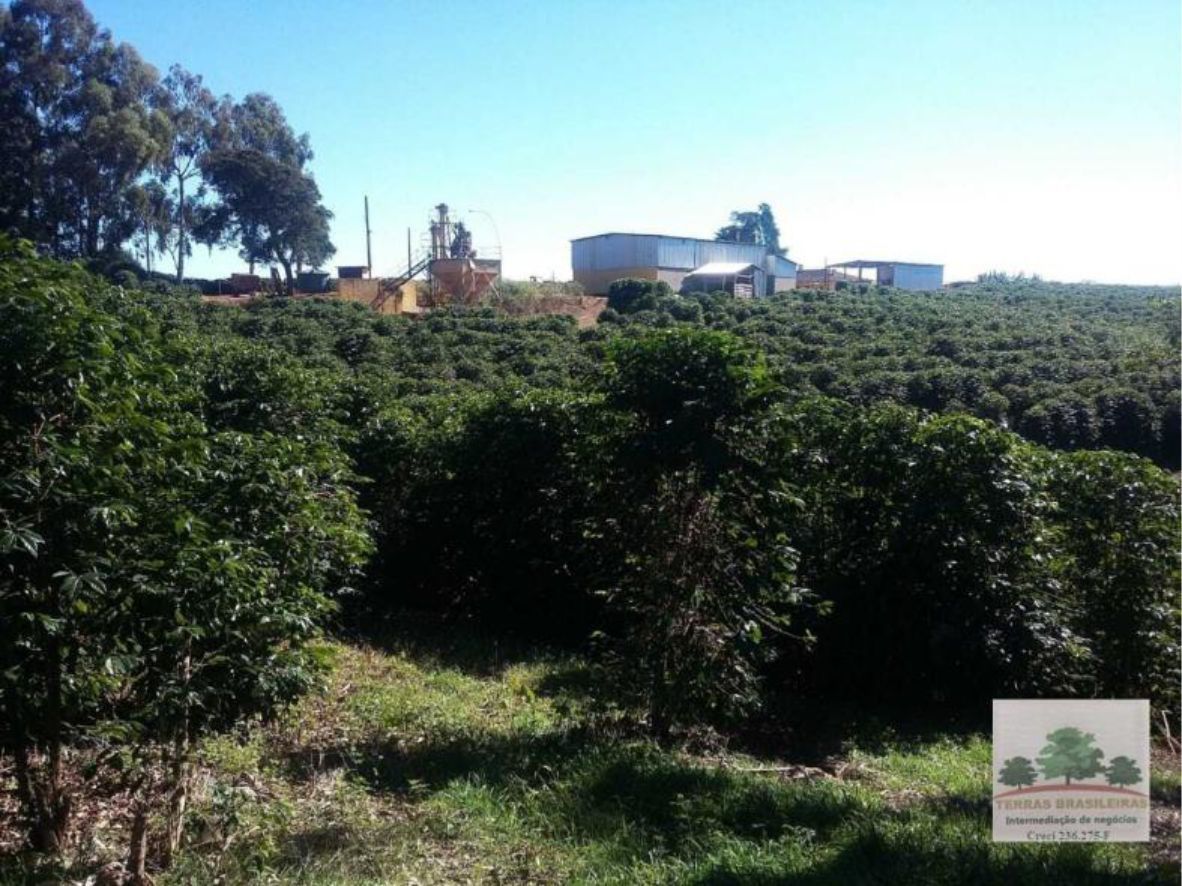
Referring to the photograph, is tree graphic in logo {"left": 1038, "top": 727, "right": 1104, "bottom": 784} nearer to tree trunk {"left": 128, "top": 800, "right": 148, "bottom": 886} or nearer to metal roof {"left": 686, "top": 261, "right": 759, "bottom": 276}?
tree trunk {"left": 128, "top": 800, "right": 148, "bottom": 886}

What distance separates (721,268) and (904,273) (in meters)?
17.0

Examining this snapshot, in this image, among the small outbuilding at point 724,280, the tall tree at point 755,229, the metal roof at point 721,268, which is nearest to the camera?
the small outbuilding at point 724,280

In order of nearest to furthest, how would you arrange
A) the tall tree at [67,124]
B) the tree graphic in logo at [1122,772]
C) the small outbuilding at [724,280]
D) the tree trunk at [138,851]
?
the tree trunk at [138,851] → the tree graphic in logo at [1122,772] → the tall tree at [67,124] → the small outbuilding at [724,280]

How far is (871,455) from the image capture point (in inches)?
264

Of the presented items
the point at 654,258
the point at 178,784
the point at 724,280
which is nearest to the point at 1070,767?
the point at 178,784

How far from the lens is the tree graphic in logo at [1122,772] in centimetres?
379

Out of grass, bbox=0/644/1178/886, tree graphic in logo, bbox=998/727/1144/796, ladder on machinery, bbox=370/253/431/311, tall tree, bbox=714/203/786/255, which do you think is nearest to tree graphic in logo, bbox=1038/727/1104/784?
tree graphic in logo, bbox=998/727/1144/796

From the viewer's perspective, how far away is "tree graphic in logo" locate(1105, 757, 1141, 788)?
3789mm

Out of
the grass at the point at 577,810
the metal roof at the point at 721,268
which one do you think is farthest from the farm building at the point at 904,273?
the grass at the point at 577,810

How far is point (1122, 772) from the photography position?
3.83m

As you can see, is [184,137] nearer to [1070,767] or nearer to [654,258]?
[654,258]

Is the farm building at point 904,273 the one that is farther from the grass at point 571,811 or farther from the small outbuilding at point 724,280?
the grass at point 571,811

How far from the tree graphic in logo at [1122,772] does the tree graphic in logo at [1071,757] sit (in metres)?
0.04

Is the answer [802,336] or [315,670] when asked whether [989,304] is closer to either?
[802,336]
